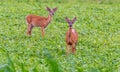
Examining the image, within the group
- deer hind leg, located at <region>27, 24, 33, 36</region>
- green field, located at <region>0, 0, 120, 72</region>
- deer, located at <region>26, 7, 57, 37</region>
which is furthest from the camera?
deer hind leg, located at <region>27, 24, 33, 36</region>

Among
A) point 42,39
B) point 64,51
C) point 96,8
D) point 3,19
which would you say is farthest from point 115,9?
point 64,51

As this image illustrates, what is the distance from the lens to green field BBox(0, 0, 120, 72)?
932 centimetres

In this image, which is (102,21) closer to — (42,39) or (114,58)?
(42,39)

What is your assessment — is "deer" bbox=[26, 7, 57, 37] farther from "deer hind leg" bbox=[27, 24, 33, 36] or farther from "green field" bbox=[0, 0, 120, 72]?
"green field" bbox=[0, 0, 120, 72]

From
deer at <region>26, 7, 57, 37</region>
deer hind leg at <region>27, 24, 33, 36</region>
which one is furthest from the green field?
deer at <region>26, 7, 57, 37</region>

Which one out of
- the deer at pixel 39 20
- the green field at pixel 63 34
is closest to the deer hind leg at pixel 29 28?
the deer at pixel 39 20

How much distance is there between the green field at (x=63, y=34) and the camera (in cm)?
932

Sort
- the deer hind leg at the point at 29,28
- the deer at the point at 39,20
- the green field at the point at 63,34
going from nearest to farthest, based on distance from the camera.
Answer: the green field at the point at 63,34, the deer at the point at 39,20, the deer hind leg at the point at 29,28

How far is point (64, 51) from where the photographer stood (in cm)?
1018

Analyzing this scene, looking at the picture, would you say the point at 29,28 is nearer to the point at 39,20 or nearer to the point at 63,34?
the point at 39,20

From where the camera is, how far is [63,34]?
12406mm

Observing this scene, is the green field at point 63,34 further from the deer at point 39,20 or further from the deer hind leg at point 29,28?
the deer at point 39,20

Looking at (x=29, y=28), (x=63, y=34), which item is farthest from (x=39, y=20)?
(x=63, y=34)

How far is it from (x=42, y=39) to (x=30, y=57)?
185cm
